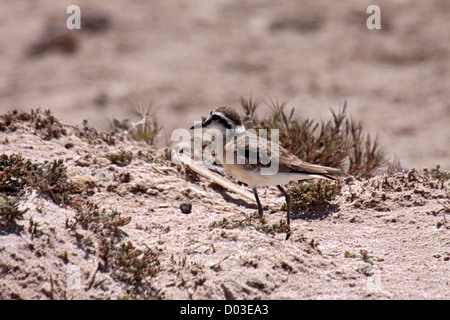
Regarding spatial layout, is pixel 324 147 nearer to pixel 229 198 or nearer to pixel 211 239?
pixel 229 198

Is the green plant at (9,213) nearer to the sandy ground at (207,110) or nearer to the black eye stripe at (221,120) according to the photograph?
the sandy ground at (207,110)

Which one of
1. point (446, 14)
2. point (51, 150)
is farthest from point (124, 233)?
point (446, 14)

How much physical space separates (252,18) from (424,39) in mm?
4901

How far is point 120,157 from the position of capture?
7.14 meters

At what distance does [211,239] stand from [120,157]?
2077 millimetres

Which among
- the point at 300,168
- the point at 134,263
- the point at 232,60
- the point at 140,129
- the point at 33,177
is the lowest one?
the point at 134,263

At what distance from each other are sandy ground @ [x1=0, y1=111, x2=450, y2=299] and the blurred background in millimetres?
5634

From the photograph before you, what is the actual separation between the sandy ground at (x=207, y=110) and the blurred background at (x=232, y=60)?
5 centimetres

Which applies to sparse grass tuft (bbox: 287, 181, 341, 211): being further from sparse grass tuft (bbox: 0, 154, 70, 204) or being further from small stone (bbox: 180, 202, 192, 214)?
sparse grass tuft (bbox: 0, 154, 70, 204)

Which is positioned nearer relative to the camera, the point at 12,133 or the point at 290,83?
the point at 12,133

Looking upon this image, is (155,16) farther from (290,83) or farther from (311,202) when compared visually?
(311,202)

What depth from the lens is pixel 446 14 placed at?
15.8 m

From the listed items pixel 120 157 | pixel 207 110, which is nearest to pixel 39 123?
pixel 120 157

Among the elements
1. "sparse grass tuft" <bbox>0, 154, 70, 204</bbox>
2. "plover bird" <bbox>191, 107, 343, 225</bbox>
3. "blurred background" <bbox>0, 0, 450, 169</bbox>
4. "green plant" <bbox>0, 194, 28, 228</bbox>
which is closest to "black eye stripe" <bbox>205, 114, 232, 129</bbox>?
"plover bird" <bbox>191, 107, 343, 225</bbox>
